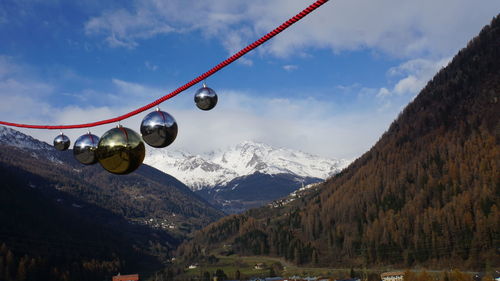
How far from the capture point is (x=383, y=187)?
17288 centimetres

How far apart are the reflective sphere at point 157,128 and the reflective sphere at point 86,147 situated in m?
1.11

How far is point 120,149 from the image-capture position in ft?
18.4

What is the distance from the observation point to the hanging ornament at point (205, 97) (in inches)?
301

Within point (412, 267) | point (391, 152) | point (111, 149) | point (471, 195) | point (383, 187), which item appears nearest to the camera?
point (111, 149)

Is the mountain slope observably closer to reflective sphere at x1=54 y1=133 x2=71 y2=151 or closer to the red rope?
reflective sphere at x1=54 y1=133 x2=71 y2=151

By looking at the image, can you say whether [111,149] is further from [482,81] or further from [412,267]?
[482,81]

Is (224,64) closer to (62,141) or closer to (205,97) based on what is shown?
(205,97)

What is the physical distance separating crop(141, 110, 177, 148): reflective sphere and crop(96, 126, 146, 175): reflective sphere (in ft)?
0.64

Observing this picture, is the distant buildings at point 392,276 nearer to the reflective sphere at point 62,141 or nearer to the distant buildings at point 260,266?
the distant buildings at point 260,266

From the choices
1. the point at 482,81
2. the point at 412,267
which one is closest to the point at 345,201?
the point at 412,267

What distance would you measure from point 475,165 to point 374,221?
3716 cm

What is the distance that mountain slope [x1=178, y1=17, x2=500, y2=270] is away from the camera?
11575 cm

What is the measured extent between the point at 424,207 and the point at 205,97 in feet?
480

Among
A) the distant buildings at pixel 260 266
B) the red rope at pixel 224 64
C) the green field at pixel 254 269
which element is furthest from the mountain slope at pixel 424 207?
the red rope at pixel 224 64
